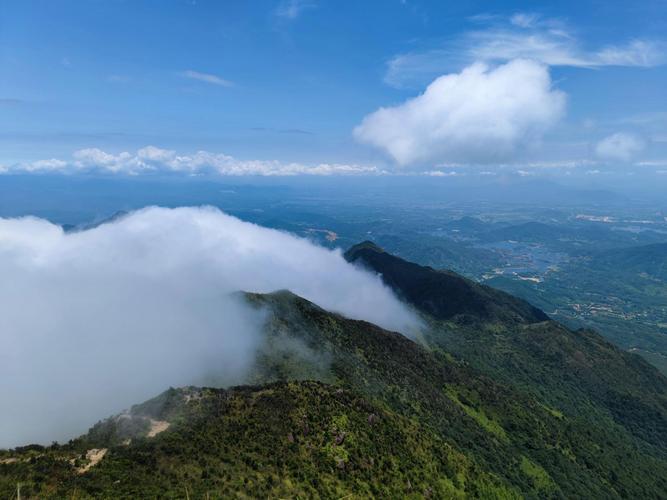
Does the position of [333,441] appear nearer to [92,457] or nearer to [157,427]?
[157,427]

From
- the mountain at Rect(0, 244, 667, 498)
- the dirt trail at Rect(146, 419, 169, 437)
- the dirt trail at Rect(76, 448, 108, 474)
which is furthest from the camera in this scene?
the dirt trail at Rect(146, 419, 169, 437)

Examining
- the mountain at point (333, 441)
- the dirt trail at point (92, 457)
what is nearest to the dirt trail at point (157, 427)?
the mountain at point (333, 441)

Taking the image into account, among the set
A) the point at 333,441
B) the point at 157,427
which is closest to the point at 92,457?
the point at 157,427

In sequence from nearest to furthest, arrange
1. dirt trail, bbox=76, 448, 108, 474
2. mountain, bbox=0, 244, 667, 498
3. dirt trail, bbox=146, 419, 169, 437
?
dirt trail, bbox=76, 448, 108, 474 → mountain, bbox=0, 244, 667, 498 → dirt trail, bbox=146, 419, 169, 437

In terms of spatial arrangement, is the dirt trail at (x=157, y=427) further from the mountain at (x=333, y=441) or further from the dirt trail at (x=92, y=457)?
the dirt trail at (x=92, y=457)

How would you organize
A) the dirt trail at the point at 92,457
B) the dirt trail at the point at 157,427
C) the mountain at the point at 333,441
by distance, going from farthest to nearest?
the dirt trail at the point at 157,427
the mountain at the point at 333,441
the dirt trail at the point at 92,457

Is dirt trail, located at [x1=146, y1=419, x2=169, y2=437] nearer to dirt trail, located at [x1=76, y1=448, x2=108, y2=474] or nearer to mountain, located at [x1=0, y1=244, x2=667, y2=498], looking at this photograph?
mountain, located at [x1=0, y1=244, x2=667, y2=498]

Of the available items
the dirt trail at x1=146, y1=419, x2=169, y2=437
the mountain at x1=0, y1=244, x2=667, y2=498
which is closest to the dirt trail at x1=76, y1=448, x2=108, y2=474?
the mountain at x1=0, y1=244, x2=667, y2=498

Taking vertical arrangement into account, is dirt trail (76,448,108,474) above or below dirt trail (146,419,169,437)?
above

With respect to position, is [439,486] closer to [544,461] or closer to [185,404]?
[185,404]
